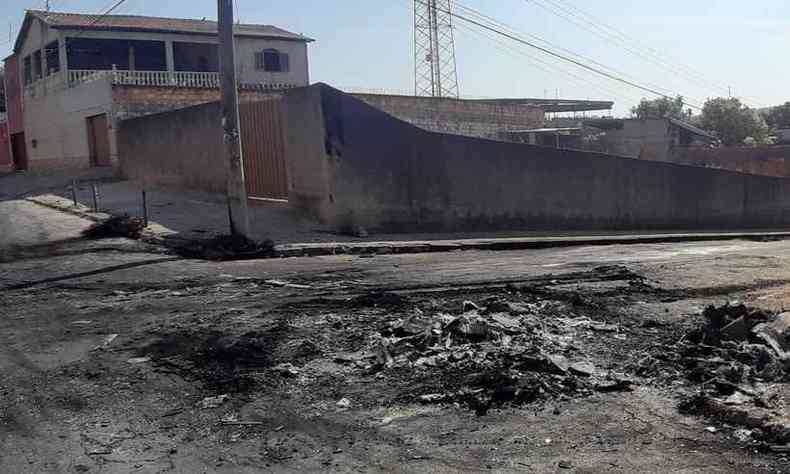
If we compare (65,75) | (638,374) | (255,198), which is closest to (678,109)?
(65,75)

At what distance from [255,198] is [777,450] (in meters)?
14.1

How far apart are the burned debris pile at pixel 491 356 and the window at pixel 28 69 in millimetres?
36979

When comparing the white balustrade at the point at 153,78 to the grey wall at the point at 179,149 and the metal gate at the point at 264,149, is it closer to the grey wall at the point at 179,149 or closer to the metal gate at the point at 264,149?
the grey wall at the point at 179,149

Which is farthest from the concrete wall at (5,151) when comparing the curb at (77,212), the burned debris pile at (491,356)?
the burned debris pile at (491,356)

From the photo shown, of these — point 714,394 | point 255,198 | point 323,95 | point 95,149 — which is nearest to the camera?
point 714,394

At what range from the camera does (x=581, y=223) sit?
65.6ft

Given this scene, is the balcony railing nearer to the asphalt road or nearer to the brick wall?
the brick wall

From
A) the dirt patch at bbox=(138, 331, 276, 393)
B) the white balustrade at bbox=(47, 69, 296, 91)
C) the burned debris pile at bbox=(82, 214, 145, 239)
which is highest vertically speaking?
the white balustrade at bbox=(47, 69, 296, 91)

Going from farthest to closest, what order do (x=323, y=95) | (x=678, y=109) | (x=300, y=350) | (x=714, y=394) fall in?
(x=678, y=109)
(x=323, y=95)
(x=300, y=350)
(x=714, y=394)

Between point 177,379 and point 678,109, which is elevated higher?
point 678,109

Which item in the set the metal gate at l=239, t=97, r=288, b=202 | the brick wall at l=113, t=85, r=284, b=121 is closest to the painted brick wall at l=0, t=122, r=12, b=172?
the brick wall at l=113, t=85, r=284, b=121

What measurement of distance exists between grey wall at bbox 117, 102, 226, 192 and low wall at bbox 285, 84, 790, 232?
132 inches

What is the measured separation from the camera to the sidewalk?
13.5 meters

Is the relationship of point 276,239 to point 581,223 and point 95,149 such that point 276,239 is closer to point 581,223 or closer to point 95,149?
point 581,223
